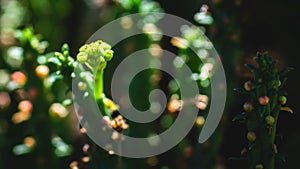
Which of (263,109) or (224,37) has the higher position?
(224,37)

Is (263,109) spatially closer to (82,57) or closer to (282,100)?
(282,100)

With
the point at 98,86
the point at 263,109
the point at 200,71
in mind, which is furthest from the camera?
the point at 200,71

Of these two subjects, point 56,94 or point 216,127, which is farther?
point 56,94

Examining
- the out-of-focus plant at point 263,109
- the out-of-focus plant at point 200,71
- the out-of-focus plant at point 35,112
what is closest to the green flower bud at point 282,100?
the out-of-focus plant at point 263,109

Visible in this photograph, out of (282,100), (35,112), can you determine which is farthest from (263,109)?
(35,112)

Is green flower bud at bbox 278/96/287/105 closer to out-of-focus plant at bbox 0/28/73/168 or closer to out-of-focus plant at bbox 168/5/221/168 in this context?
out-of-focus plant at bbox 168/5/221/168

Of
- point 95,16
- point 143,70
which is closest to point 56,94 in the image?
point 143,70

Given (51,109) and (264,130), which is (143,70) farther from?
(264,130)

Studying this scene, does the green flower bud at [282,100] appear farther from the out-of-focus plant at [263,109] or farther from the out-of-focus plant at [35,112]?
the out-of-focus plant at [35,112]
